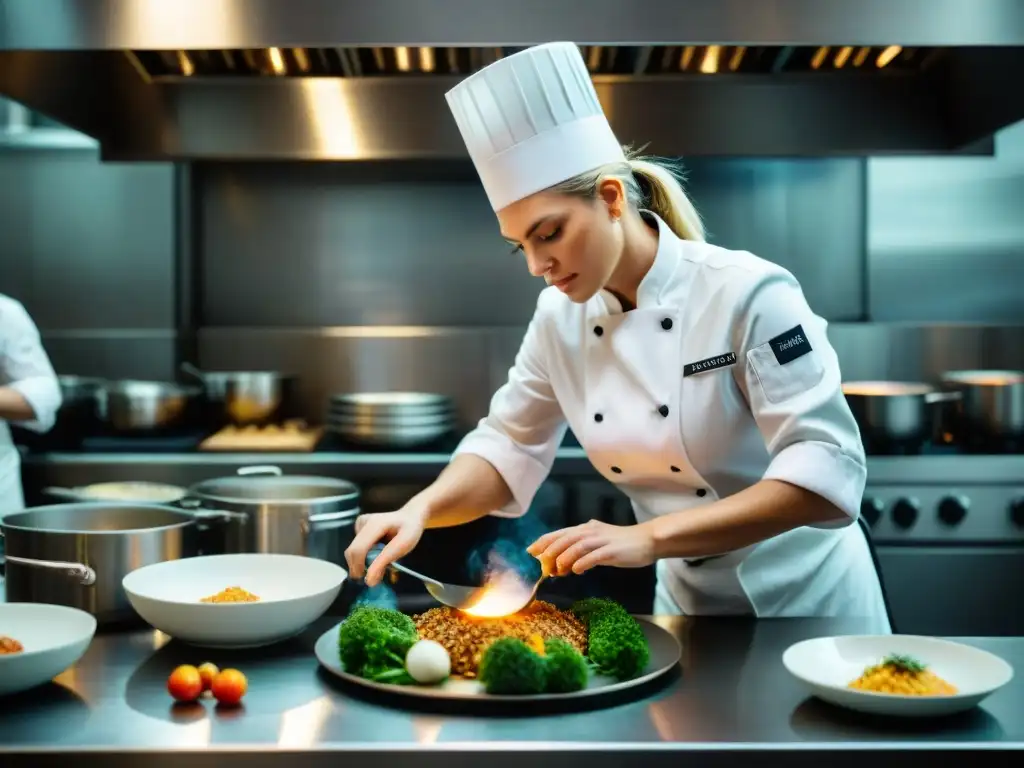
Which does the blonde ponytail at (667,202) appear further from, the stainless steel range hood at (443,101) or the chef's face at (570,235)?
the stainless steel range hood at (443,101)

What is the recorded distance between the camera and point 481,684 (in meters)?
1.36

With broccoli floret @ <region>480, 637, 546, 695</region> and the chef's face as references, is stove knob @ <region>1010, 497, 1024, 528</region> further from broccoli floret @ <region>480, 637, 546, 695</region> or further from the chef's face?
broccoli floret @ <region>480, 637, 546, 695</region>

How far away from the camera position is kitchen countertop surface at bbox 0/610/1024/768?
119 centimetres

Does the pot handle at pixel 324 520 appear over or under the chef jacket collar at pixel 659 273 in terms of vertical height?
under

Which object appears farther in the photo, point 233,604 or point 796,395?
point 796,395

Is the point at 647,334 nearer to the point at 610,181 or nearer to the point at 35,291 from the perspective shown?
the point at 610,181

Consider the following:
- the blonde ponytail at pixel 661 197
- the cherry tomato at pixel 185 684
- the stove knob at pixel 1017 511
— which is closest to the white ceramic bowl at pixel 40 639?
the cherry tomato at pixel 185 684

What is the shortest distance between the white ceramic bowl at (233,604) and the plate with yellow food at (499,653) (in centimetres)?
7

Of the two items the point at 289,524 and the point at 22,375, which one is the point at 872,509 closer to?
the point at 289,524

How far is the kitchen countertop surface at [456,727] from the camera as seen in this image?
1187mm

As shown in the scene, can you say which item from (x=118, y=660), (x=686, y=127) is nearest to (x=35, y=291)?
(x=686, y=127)

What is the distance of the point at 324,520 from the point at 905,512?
5.89 ft

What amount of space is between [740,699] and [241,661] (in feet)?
2.26

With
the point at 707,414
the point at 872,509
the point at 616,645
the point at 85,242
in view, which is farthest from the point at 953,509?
the point at 85,242
